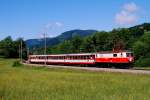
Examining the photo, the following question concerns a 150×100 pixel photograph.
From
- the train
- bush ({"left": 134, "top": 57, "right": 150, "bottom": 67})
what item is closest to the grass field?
the train

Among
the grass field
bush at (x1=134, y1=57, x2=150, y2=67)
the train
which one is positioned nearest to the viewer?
the grass field

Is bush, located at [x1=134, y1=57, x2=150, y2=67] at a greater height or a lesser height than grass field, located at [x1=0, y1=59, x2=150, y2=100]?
greater

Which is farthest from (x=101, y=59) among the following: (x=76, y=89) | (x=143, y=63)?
(x=76, y=89)

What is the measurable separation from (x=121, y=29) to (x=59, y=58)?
52362 millimetres

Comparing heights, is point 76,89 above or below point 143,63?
below

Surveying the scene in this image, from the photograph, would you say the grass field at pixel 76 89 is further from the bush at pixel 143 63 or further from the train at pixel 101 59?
the bush at pixel 143 63

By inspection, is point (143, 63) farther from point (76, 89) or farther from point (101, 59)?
point (76, 89)

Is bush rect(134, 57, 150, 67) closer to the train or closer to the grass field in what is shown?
the train

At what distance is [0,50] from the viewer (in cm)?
18562

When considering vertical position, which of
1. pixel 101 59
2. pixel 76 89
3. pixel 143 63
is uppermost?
pixel 101 59

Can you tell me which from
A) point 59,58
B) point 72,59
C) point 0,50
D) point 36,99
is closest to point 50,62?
point 59,58

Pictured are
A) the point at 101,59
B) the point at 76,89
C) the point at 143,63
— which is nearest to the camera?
the point at 76,89

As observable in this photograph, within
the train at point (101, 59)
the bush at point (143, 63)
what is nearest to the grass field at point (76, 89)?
the train at point (101, 59)

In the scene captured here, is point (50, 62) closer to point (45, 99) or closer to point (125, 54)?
point (125, 54)
